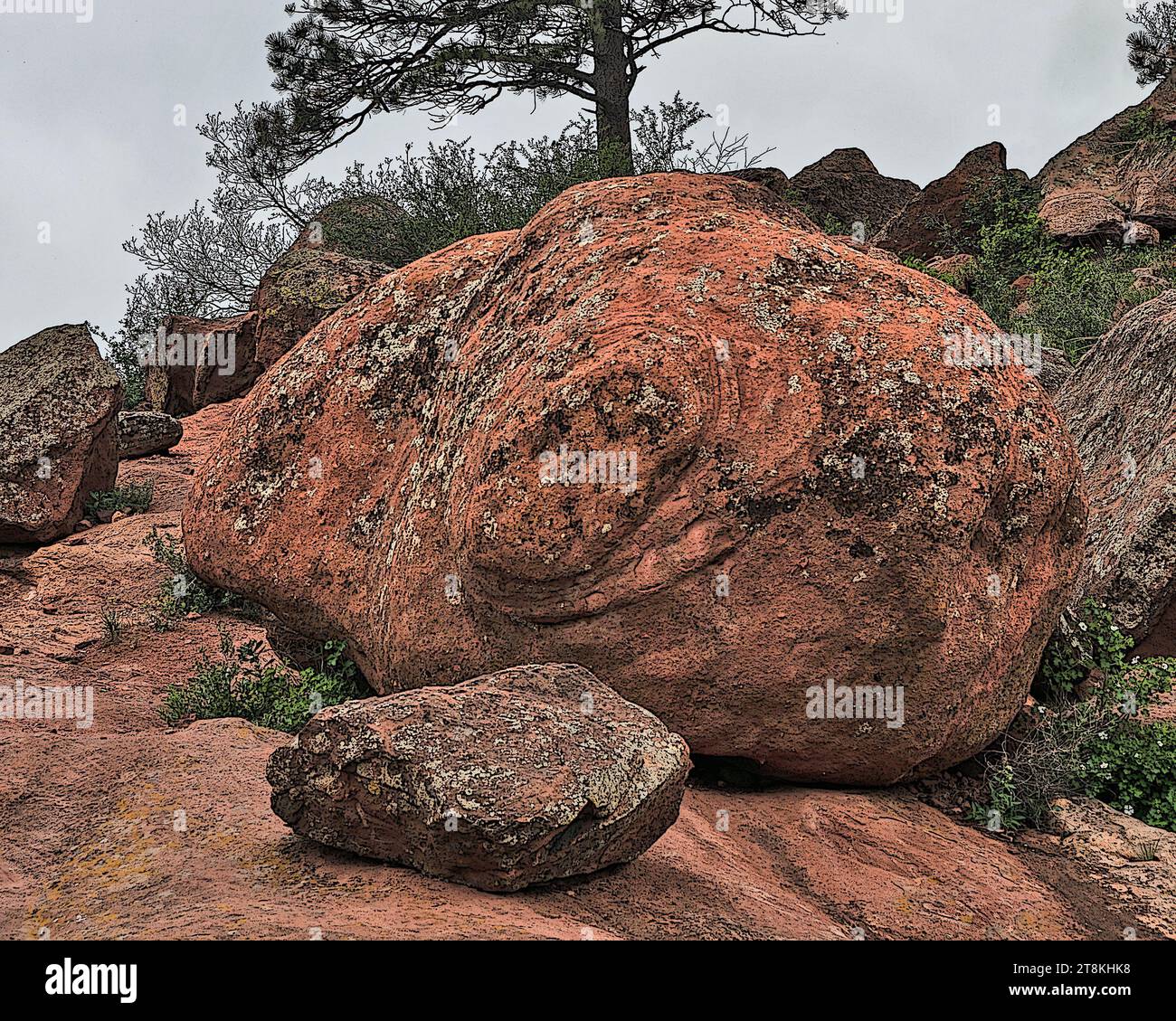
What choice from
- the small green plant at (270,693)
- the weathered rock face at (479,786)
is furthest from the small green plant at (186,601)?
the weathered rock face at (479,786)

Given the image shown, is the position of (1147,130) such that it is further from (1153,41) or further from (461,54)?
(461,54)

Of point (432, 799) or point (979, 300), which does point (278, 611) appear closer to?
point (432, 799)

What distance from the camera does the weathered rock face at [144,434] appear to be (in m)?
11.7

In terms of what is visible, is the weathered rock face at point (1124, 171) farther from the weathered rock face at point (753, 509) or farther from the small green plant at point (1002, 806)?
the small green plant at point (1002, 806)

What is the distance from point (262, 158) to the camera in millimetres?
16078

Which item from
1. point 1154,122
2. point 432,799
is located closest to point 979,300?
point 1154,122

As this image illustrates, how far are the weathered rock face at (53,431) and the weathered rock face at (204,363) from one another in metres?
3.96

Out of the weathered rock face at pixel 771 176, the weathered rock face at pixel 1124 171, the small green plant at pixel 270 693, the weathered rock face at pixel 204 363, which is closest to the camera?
the small green plant at pixel 270 693

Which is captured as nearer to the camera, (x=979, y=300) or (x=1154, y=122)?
(x=979, y=300)

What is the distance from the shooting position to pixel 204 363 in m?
14.1

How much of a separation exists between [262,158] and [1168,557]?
43.9ft

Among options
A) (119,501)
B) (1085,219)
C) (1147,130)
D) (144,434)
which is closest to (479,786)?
(119,501)

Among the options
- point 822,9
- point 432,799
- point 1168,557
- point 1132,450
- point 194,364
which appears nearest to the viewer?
point 432,799

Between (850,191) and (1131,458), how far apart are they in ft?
42.4
